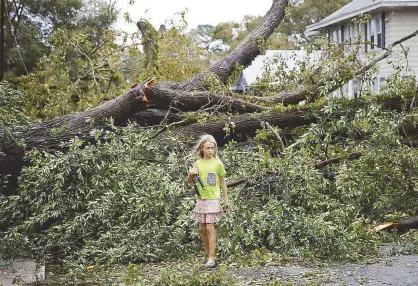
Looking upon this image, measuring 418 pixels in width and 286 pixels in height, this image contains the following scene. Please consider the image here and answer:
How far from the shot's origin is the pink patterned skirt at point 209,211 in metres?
6.27

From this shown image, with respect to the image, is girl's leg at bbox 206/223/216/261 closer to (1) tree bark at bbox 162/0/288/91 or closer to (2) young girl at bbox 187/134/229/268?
(2) young girl at bbox 187/134/229/268

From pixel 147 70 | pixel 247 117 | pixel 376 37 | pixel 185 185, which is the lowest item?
pixel 185 185

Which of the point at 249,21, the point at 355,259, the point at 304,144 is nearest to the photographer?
the point at 355,259

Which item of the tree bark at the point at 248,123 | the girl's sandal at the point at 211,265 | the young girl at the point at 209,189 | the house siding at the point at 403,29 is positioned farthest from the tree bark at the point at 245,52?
the house siding at the point at 403,29

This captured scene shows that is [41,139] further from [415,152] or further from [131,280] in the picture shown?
[415,152]

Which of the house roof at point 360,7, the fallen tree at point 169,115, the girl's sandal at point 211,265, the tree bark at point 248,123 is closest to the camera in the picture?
the girl's sandal at point 211,265

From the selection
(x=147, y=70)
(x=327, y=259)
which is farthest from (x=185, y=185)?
(x=147, y=70)

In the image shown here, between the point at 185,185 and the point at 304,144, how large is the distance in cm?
199

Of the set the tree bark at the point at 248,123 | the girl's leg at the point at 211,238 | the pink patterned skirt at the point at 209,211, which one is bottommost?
the girl's leg at the point at 211,238

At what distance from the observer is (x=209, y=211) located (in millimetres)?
6262

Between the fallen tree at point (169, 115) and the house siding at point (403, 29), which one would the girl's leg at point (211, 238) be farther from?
the house siding at point (403, 29)

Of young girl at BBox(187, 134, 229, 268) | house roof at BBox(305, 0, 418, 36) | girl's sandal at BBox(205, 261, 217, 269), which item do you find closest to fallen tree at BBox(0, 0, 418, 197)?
young girl at BBox(187, 134, 229, 268)

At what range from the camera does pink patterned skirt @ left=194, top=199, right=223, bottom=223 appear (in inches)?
247

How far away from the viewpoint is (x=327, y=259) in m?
6.61
